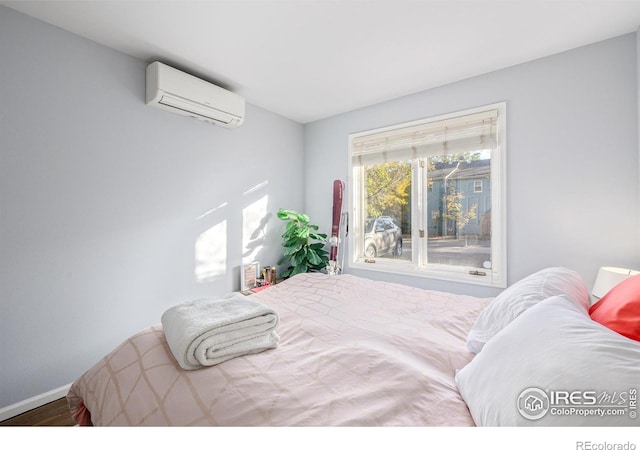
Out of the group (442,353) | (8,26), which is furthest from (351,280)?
(8,26)

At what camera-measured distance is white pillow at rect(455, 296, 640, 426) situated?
51 cm

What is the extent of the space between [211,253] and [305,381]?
6.91ft

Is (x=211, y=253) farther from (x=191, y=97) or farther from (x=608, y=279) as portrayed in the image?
(x=608, y=279)

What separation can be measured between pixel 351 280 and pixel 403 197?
1.33 meters

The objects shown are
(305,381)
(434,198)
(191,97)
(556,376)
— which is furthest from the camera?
(434,198)

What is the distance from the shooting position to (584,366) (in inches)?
22.0

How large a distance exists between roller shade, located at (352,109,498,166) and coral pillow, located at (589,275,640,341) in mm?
1720

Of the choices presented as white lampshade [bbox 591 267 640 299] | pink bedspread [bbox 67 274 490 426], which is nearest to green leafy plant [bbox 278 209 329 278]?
pink bedspread [bbox 67 274 490 426]

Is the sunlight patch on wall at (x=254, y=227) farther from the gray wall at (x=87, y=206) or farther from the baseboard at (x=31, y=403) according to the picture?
the baseboard at (x=31, y=403)

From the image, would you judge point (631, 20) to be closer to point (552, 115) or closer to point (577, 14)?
point (577, 14)

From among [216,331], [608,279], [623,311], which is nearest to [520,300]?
[623,311]

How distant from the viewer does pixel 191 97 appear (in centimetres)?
229

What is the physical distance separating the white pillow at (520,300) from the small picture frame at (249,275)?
225cm

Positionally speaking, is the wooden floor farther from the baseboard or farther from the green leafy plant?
the green leafy plant
